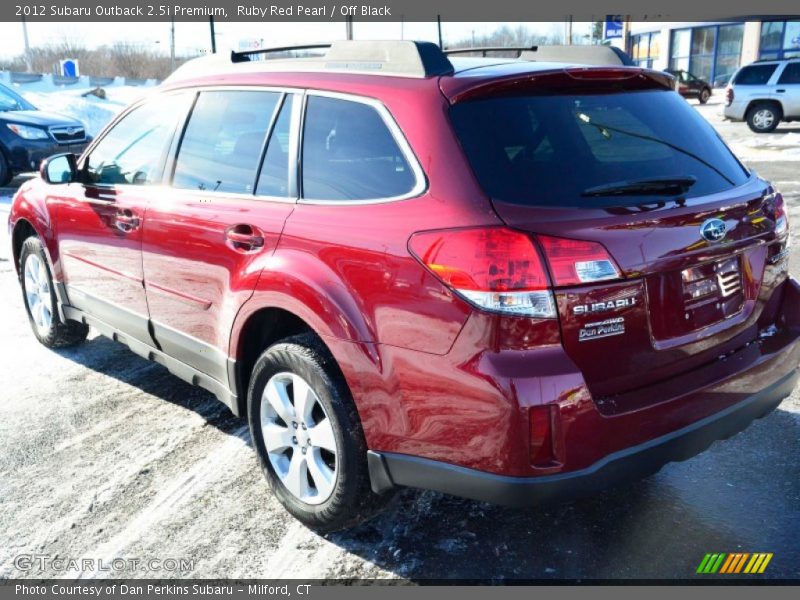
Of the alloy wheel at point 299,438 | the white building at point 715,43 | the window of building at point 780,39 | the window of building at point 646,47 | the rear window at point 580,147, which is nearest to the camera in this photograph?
the rear window at point 580,147

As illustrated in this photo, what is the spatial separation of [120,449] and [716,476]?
2881 millimetres

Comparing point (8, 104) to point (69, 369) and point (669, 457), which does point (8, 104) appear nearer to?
point (69, 369)

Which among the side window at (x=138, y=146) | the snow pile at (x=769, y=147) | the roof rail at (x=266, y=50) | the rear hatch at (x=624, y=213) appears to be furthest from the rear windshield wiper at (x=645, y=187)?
the snow pile at (x=769, y=147)

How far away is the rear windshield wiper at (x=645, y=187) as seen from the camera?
266 cm

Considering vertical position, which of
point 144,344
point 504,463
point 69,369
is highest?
point 504,463

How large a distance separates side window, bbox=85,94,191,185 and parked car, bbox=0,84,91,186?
8.53 meters

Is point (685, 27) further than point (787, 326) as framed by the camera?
Yes

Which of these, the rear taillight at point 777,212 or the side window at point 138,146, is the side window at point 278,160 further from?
the rear taillight at point 777,212

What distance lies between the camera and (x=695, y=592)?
2.84m

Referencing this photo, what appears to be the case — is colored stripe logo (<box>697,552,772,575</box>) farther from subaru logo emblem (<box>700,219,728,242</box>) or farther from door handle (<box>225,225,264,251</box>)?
door handle (<box>225,225,264,251</box>)

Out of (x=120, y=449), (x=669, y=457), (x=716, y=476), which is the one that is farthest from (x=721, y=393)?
(x=120, y=449)

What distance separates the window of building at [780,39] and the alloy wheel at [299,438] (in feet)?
125

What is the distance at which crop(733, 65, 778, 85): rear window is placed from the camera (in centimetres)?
2009

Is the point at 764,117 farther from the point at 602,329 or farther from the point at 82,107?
the point at 602,329
